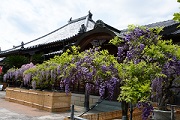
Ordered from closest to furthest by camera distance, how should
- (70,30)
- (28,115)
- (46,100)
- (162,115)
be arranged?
(162,115) < (28,115) < (46,100) < (70,30)

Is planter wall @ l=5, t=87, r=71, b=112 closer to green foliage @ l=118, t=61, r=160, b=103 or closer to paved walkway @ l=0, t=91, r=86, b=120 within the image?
paved walkway @ l=0, t=91, r=86, b=120

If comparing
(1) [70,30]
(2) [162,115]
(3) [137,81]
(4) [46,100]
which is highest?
(1) [70,30]

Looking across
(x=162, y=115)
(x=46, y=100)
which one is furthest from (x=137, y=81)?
(x=46, y=100)

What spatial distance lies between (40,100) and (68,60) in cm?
644

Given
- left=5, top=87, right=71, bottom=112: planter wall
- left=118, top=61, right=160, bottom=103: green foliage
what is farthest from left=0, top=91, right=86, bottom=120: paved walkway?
left=118, top=61, right=160, bottom=103: green foliage

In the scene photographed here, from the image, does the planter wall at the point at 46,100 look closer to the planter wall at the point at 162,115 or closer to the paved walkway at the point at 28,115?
the paved walkway at the point at 28,115

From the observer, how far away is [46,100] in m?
11.5

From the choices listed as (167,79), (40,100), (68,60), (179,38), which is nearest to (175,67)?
(167,79)

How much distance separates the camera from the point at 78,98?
1466 cm

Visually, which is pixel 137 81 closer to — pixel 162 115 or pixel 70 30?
pixel 162 115

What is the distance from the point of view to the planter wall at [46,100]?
11117 millimetres

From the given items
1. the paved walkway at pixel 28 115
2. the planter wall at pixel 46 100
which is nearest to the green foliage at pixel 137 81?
the paved walkway at pixel 28 115

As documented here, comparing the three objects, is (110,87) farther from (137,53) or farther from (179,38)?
(179,38)

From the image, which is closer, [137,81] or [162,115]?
[137,81]
